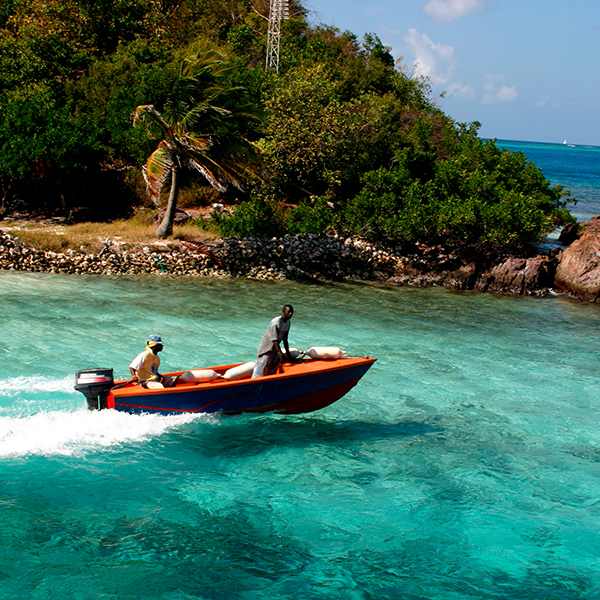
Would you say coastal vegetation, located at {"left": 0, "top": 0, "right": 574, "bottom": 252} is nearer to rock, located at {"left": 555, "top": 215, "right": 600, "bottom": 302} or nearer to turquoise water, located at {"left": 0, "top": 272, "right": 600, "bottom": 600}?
rock, located at {"left": 555, "top": 215, "right": 600, "bottom": 302}

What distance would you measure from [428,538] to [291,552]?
1.82 m

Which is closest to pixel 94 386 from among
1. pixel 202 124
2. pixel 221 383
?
pixel 221 383

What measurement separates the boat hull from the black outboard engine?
133 millimetres

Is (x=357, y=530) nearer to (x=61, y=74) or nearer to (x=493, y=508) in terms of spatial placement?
(x=493, y=508)

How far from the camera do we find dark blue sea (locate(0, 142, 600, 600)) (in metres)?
6.56

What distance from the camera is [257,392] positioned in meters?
9.44

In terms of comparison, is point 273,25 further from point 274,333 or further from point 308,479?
point 308,479

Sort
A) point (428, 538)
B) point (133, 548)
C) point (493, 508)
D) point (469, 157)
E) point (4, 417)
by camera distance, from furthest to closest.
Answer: point (469, 157) → point (4, 417) → point (493, 508) → point (428, 538) → point (133, 548)

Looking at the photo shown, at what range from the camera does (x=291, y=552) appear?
273 inches

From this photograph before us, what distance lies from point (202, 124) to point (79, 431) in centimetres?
1340

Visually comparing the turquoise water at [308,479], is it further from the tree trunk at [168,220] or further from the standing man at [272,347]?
the tree trunk at [168,220]

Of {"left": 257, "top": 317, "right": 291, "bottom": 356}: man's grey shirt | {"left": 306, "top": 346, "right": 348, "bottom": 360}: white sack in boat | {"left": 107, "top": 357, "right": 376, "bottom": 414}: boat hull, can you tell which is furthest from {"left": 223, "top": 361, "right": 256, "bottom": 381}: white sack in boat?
{"left": 306, "top": 346, "right": 348, "bottom": 360}: white sack in boat

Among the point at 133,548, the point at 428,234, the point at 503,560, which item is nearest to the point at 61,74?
the point at 428,234

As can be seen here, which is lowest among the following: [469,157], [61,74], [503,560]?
[503,560]
